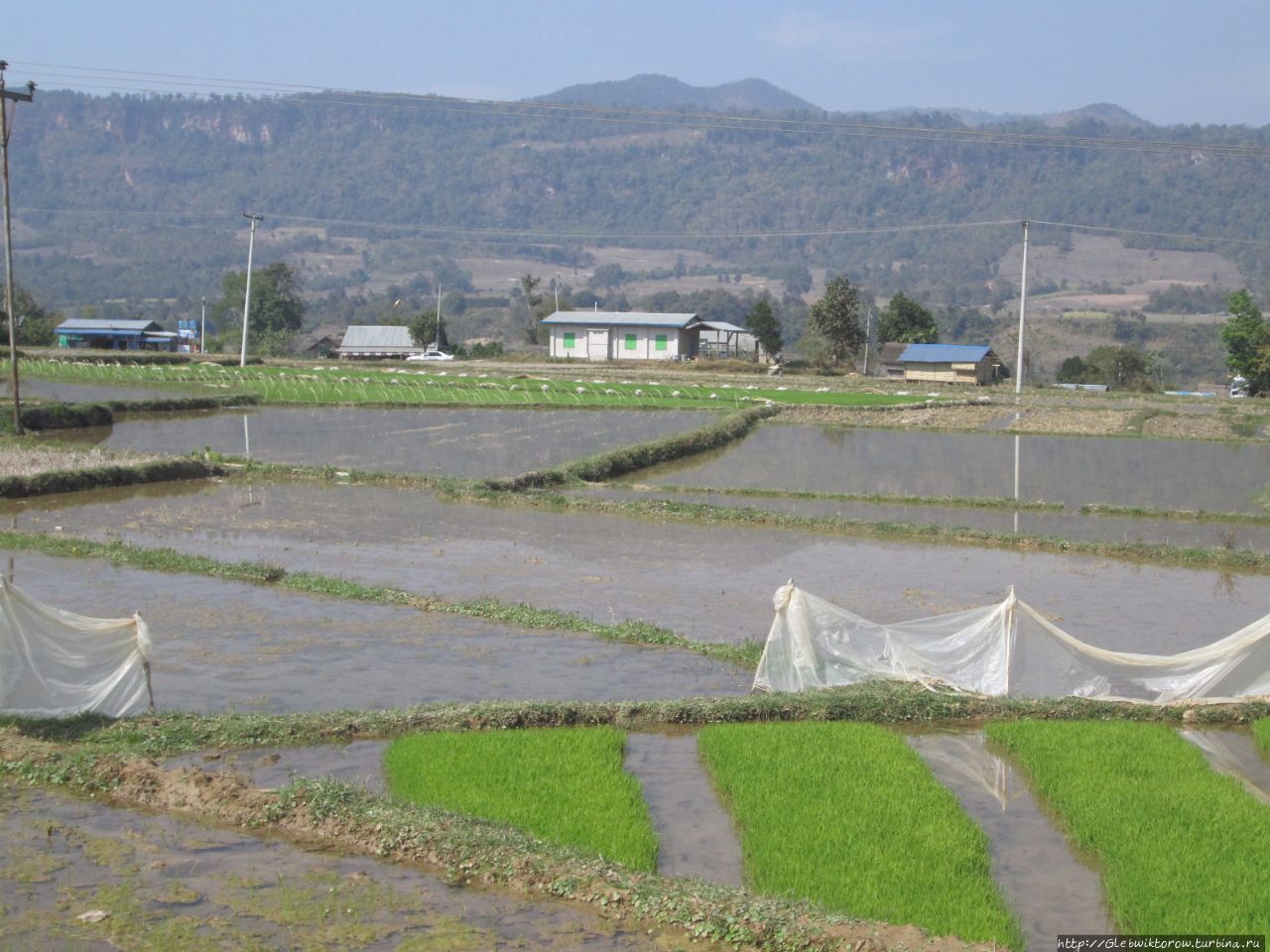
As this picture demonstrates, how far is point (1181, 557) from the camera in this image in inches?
667

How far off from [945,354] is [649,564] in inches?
1780

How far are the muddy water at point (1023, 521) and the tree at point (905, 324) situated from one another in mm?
52391

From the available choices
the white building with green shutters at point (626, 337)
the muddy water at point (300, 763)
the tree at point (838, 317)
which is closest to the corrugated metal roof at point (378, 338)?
the white building with green shutters at point (626, 337)

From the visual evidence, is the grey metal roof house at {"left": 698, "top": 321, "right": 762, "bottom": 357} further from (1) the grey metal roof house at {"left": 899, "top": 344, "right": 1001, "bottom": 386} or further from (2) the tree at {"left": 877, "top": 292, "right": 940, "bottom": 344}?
(1) the grey metal roof house at {"left": 899, "top": 344, "right": 1001, "bottom": 386}

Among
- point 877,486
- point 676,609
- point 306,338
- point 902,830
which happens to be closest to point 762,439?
point 877,486

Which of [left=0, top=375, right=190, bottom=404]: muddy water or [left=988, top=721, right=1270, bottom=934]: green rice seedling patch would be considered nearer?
[left=988, top=721, right=1270, bottom=934]: green rice seedling patch

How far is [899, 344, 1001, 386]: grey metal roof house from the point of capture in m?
57.2

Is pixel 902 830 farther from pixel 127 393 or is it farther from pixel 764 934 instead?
pixel 127 393

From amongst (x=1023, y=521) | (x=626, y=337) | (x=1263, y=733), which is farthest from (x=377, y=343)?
(x=1263, y=733)

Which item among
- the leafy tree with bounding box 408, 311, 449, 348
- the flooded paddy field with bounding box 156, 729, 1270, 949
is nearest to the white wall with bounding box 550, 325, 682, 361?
the leafy tree with bounding box 408, 311, 449, 348

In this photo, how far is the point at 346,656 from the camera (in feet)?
37.1

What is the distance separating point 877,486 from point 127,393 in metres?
23.2

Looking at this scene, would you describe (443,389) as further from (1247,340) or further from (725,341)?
(1247,340)

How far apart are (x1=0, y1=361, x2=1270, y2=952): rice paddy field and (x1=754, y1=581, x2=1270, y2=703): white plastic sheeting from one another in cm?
26
